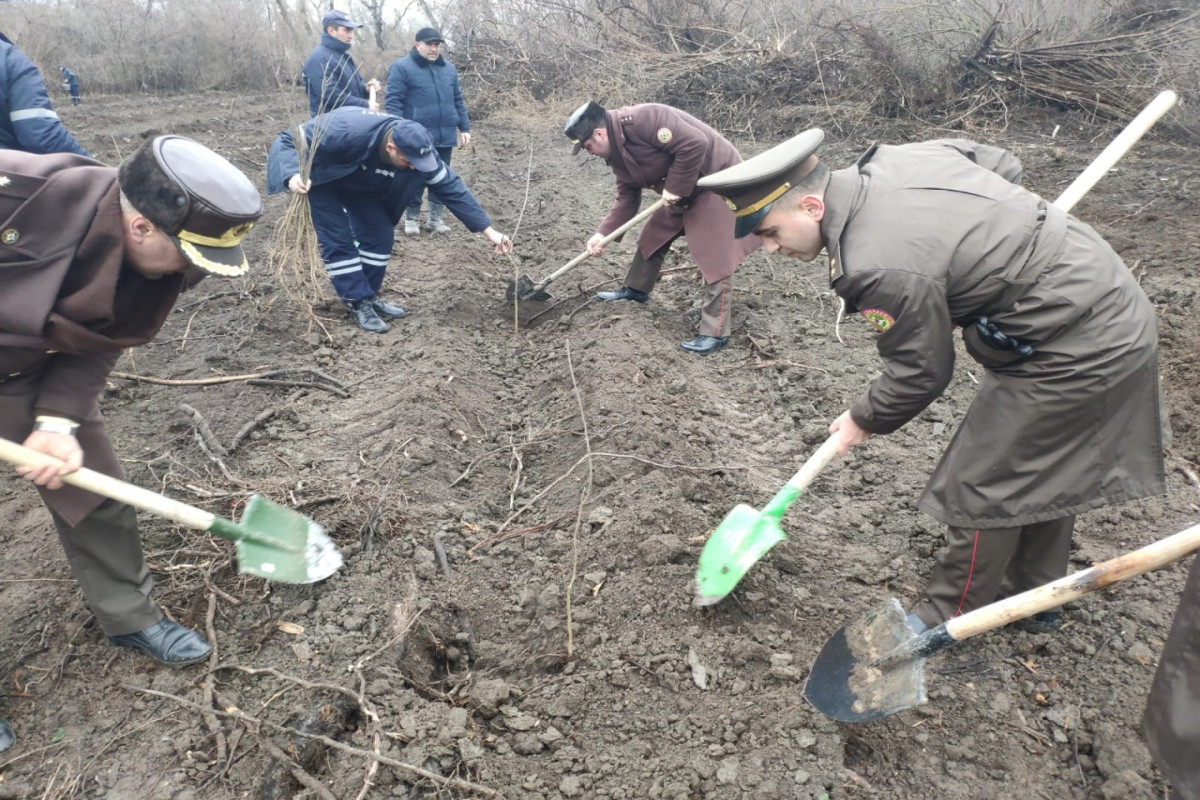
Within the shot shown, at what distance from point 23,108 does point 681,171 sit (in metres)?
→ 3.58

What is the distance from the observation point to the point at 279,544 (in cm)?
276

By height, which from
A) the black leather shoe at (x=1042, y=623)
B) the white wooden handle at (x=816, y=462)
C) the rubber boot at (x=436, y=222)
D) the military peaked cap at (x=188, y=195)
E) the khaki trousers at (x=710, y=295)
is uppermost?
the military peaked cap at (x=188, y=195)

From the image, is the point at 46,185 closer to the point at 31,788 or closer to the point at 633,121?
the point at 31,788

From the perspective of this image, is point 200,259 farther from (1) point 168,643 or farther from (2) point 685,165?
(2) point 685,165

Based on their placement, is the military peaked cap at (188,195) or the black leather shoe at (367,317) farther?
the black leather shoe at (367,317)

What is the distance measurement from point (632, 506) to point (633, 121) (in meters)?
2.54

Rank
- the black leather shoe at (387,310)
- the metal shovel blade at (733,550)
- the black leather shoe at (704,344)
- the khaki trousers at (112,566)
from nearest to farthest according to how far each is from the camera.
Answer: the khaki trousers at (112,566)
the metal shovel blade at (733,550)
the black leather shoe at (704,344)
the black leather shoe at (387,310)

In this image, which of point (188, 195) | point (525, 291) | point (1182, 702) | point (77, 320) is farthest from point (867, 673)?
Answer: point (525, 291)

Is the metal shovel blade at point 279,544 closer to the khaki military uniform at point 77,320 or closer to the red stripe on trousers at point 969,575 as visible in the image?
the khaki military uniform at point 77,320

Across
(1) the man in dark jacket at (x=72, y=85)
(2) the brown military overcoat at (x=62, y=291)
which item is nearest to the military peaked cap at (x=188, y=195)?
(2) the brown military overcoat at (x=62, y=291)

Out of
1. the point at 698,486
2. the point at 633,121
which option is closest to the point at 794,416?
the point at 698,486

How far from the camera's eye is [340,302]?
225 inches

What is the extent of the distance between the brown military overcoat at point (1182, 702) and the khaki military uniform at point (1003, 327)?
2.24 feet

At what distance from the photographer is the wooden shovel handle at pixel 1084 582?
6.28 ft
